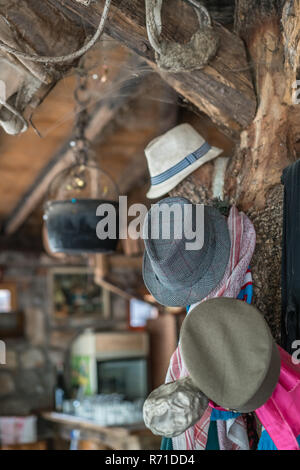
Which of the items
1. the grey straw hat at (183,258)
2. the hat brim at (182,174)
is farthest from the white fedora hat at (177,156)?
the grey straw hat at (183,258)

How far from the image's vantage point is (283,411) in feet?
4.41

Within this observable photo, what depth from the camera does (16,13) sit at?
1.59m

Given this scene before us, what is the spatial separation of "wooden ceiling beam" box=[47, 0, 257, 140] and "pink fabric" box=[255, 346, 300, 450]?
30.1 inches

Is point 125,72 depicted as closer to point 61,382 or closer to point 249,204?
point 249,204

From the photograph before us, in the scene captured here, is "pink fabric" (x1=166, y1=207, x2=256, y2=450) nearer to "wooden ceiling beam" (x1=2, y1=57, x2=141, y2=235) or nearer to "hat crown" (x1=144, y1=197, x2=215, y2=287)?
"hat crown" (x1=144, y1=197, x2=215, y2=287)

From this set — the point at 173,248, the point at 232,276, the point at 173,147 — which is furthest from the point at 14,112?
the point at 232,276

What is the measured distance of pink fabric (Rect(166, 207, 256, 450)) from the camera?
1.53m

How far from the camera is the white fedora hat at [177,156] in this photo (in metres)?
1.81

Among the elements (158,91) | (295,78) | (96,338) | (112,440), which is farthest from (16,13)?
(96,338)

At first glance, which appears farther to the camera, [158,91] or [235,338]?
[158,91]

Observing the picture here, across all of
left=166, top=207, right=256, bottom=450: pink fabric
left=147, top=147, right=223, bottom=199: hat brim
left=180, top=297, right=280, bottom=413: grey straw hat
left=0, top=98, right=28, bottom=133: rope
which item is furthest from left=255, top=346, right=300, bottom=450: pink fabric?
left=0, top=98, right=28, bottom=133: rope

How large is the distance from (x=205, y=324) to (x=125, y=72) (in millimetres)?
958

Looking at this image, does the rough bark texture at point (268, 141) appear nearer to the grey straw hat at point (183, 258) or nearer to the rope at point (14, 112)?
the grey straw hat at point (183, 258)

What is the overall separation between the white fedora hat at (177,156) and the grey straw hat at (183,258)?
284mm
